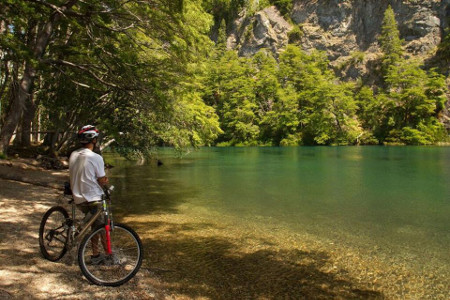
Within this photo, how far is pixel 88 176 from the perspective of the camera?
4.72 metres

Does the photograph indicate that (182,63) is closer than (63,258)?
No

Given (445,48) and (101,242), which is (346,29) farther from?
(101,242)

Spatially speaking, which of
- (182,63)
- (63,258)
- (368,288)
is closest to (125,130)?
(182,63)

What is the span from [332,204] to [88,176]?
33.5 ft

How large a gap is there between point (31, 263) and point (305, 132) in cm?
6356

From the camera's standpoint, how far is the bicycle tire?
523 cm

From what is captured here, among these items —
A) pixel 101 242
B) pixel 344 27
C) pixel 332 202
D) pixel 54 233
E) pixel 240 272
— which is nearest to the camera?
pixel 101 242

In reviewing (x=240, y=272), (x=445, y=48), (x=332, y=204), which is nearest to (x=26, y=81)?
(x=240, y=272)

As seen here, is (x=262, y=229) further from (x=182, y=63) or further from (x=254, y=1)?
(x=254, y=1)

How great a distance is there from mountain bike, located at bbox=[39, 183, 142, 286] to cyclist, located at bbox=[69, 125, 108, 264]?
85 millimetres

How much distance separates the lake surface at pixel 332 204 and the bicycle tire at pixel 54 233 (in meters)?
5.23

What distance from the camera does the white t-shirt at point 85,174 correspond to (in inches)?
185

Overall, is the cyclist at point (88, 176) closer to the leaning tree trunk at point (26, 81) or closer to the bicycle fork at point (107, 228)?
the bicycle fork at point (107, 228)

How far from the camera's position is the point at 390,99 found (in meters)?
62.3
